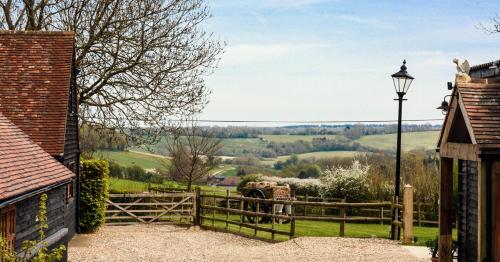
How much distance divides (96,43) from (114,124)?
11.0 ft

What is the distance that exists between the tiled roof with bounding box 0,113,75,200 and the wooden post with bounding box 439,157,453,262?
27.5ft

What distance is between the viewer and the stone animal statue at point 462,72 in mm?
12797

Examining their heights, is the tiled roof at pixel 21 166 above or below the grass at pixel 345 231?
above

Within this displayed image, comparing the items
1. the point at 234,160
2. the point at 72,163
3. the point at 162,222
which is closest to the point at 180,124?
the point at 162,222

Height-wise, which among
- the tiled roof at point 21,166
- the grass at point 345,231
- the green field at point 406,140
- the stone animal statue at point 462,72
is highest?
the stone animal statue at point 462,72

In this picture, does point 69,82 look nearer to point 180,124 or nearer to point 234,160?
point 180,124

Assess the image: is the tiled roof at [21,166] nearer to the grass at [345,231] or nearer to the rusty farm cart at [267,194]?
the grass at [345,231]

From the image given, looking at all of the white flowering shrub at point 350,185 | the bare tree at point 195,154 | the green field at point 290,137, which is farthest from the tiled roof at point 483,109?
the green field at point 290,137

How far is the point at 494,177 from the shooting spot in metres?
11.6

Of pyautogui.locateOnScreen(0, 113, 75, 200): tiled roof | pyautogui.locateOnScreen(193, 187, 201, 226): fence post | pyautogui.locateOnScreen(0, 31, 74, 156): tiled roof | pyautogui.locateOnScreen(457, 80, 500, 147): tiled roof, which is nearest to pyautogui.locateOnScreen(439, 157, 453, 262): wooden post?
pyautogui.locateOnScreen(457, 80, 500, 147): tiled roof

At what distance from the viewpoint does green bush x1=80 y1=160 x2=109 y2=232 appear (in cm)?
2373

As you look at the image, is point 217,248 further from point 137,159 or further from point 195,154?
point 137,159

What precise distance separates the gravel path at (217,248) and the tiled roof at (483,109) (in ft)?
20.0

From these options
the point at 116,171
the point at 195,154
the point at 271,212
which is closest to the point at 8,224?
the point at 271,212
